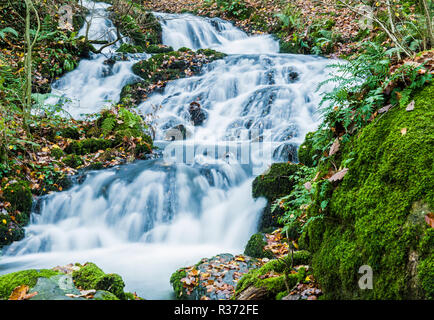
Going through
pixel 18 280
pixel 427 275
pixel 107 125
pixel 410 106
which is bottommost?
pixel 18 280

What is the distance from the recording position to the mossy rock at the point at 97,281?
3219 millimetres

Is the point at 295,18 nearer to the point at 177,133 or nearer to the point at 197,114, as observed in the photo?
the point at 197,114

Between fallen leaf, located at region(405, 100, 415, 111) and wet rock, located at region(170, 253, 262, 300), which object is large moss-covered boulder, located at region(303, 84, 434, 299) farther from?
wet rock, located at region(170, 253, 262, 300)

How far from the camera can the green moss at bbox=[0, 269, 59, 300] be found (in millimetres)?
2857

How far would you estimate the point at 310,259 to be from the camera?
3.10 metres

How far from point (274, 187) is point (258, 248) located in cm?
140

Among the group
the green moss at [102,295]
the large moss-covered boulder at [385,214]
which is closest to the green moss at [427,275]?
the large moss-covered boulder at [385,214]

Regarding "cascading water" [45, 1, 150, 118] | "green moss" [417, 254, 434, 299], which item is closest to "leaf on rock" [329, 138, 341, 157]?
"green moss" [417, 254, 434, 299]

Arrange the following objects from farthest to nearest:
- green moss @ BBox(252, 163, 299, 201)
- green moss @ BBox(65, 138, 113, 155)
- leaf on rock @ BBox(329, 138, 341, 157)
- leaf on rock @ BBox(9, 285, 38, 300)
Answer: green moss @ BBox(65, 138, 113, 155), green moss @ BBox(252, 163, 299, 201), leaf on rock @ BBox(329, 138, 341, 157), leaf on rock @ BBox(9, 285, 38, 300)

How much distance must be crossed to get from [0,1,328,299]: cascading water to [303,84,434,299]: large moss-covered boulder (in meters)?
2.85

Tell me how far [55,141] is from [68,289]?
6.45 meters

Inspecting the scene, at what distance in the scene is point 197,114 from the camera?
1082 centimetres

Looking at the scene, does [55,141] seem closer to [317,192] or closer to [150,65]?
[150,65]

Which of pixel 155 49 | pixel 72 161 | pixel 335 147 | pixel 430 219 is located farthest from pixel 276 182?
pixel 155 49
